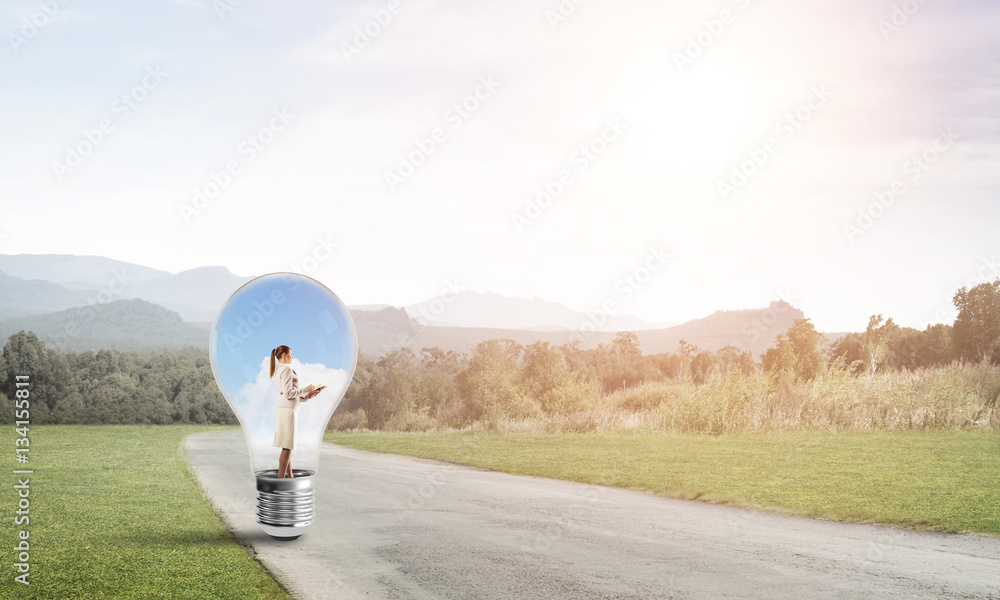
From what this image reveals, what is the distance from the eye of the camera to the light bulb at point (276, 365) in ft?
23.6

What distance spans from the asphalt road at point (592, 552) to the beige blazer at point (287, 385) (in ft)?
5.81

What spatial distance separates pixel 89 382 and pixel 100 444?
18.4 metres

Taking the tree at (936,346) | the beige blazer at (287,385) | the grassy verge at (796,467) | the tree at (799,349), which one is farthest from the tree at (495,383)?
the tree at (936,346)

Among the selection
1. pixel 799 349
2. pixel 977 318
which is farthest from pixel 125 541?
pixel 977 318

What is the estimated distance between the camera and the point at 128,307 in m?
78.8

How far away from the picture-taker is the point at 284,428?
23.6 feet

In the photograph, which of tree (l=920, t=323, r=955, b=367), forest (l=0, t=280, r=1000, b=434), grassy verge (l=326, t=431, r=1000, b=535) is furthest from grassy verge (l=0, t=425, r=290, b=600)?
tree (l=920, t=323, r=955, b=367)

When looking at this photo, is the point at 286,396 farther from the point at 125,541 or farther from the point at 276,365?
the point at 125,541

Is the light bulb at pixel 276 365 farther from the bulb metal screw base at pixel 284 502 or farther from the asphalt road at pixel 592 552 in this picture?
the asphalt road at pixel 592 552

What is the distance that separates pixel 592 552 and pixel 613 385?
31144 mm

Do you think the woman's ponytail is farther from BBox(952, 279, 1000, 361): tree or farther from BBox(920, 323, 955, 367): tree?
BBox(920, 323, 955, 367): tree

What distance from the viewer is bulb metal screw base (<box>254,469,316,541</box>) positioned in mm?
7254

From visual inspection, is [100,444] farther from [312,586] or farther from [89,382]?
[312,586]

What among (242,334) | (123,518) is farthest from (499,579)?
(123,518)
